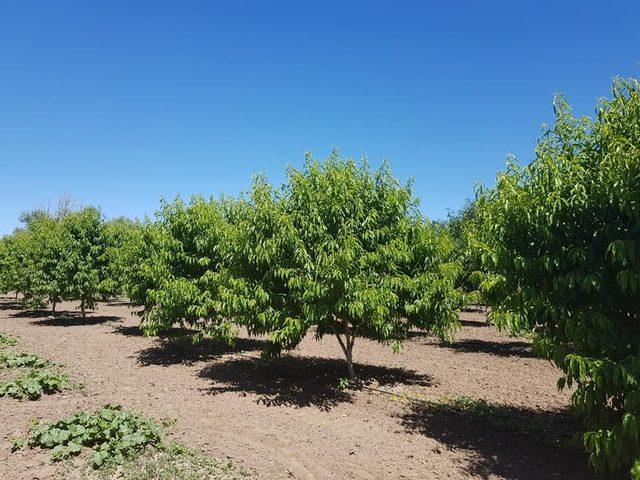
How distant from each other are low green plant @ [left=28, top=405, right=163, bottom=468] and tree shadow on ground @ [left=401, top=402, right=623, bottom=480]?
454 cm

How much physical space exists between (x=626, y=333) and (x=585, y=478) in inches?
88.0

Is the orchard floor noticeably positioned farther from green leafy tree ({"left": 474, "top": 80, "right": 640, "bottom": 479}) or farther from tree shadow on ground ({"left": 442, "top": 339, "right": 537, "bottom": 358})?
green leafy tree ({"left": 474, "top": 80, "right": 640, "bottom": 479})

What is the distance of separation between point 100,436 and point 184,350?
940cm

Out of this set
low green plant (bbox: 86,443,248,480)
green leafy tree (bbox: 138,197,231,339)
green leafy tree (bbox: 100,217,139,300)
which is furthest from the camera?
green leafy tree (bbox: 100,217,139,300)

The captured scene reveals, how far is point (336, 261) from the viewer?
26.4ft

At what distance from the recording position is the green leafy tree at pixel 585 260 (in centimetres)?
498

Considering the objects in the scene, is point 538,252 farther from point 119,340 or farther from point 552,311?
point 119,340

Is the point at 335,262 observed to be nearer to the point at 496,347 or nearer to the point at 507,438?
the point at 507,438

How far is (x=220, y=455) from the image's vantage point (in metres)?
6.35

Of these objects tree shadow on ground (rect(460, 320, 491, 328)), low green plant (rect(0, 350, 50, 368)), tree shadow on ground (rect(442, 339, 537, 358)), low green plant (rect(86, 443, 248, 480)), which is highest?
tree shadow on ground (rect(460, 320, 491, 328))

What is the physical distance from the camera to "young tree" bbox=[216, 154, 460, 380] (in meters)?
8.42

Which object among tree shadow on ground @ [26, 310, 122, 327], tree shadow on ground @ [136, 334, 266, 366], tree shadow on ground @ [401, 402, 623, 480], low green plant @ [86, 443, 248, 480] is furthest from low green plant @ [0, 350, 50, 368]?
tree shadow on ground @ [26, 310, 122, 327]

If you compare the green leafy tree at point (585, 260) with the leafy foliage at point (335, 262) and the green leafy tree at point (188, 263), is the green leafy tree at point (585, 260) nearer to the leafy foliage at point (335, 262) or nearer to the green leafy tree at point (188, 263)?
the leafy foliage at point (335, 262)

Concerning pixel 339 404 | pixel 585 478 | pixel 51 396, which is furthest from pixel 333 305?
pixel 51 396
